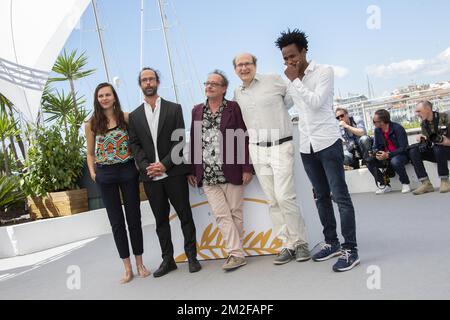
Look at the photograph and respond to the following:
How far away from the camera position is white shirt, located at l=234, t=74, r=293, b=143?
313cm

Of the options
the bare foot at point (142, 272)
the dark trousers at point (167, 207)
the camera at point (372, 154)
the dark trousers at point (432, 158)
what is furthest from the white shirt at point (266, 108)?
the camera at point (372, 154)

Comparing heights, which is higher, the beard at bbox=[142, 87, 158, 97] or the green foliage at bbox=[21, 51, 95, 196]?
the beard at bbox=[142, 87, 158, 97]

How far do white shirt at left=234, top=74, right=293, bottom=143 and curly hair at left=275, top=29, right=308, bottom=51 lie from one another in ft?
1.06

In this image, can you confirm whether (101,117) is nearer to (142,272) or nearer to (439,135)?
(142,272)

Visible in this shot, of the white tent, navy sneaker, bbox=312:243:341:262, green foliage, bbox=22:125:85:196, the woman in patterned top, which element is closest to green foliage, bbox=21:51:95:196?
green foliage, bbox=22:125:85:196

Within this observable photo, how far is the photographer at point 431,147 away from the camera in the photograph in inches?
203

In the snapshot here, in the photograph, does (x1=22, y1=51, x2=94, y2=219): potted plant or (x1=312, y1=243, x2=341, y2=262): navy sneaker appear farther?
(x1=22, y1=51, x2=94, y2=219): potted plant

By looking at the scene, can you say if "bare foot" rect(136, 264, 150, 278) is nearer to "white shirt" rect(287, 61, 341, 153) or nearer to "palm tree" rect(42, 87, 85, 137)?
"white shirt" rect(287, 61, 341, 153)

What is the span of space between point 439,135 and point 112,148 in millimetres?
3739

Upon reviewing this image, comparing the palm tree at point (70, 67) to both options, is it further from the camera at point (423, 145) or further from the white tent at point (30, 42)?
the camera at point (423, 145)

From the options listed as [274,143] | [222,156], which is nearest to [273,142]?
[274,143]

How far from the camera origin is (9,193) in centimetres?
668

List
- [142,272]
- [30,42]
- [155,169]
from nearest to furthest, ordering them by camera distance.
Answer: [155,169], [142,272], [30,42]
